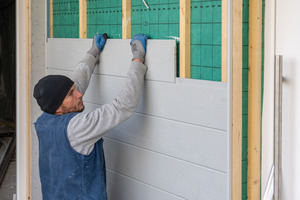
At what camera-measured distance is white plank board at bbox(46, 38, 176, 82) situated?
247 cm

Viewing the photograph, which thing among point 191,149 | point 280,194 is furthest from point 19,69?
point 280,194

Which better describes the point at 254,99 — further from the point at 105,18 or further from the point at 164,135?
the point at 105,18

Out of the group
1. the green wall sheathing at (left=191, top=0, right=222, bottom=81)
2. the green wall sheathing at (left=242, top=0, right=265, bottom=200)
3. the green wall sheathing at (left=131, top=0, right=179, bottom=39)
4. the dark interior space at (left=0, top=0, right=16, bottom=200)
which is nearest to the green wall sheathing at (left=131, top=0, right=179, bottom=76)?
the green wall sheathing at (left=131, top=0, right=179, bottom=39)

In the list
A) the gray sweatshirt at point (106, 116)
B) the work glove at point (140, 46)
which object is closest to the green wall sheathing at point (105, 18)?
the work glove at point (140, 46)

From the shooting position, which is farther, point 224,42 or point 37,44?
point 37,44

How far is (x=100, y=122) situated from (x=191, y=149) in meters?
0.51

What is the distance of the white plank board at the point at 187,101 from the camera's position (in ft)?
7.20

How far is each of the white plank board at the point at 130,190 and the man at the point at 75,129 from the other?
20 cm

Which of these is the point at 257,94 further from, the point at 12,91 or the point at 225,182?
the point at 12,91

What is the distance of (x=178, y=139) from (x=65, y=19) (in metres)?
1.45

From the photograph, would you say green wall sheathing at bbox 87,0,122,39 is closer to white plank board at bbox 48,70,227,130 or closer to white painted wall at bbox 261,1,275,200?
white plank board at bbox 48,70,227,130

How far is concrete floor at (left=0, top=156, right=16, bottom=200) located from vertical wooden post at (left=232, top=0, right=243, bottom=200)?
3.36 meters

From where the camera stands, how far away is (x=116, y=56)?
113 inches

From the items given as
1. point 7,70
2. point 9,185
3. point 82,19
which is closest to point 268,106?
point 82,19
